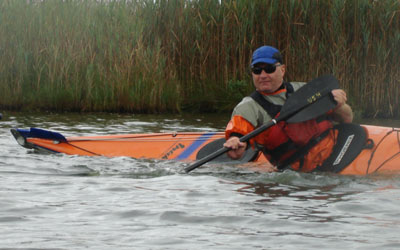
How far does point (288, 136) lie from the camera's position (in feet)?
16.8

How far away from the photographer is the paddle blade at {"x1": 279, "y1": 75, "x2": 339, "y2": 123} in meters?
5.02

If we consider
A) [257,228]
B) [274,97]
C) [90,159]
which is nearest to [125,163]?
[90,159]

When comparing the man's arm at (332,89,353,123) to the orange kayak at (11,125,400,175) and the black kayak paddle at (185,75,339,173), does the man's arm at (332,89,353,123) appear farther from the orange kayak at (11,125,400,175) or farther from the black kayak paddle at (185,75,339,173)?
the orange kayak at (11,125,400,175)

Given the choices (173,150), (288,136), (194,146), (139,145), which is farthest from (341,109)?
(139,145)

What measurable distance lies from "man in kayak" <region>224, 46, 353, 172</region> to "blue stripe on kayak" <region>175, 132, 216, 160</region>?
49.1 inches

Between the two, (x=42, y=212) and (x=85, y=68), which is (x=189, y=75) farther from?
(x=42, y=212)

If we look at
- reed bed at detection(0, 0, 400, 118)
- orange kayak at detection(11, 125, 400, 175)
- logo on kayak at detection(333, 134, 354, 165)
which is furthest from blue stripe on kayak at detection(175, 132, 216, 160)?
reed bed at detection(0, 0, 400, 118)

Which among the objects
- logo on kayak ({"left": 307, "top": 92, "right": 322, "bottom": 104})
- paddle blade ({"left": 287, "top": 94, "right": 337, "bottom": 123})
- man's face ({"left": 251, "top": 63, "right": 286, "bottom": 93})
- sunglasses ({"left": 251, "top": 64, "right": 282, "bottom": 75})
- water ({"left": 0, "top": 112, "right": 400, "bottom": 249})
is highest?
sunglasses ({"left": 251, "top": 64, "right": 282, "bottom": 75})

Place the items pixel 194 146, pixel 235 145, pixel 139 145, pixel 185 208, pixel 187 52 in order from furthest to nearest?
pixel 187 52 < pixel 139 145 < pixel 194 146 < pixel 235 145 < pixel 185 208

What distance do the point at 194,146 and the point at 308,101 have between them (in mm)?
1655

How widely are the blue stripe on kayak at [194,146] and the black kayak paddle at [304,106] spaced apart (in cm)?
119

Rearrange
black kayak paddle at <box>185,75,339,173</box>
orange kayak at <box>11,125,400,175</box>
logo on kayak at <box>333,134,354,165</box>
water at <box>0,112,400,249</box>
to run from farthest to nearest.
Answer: orange kayak at <box>11,125,400,175</box> < logo on kayak at <box>333,134,354,165</box> < black kayak paddle at <box>185,75,339,173</box> < water at <box>0,112,400,249</box>

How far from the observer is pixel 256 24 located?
10.1 m

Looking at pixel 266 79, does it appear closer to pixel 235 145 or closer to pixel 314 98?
pixel 314 98
